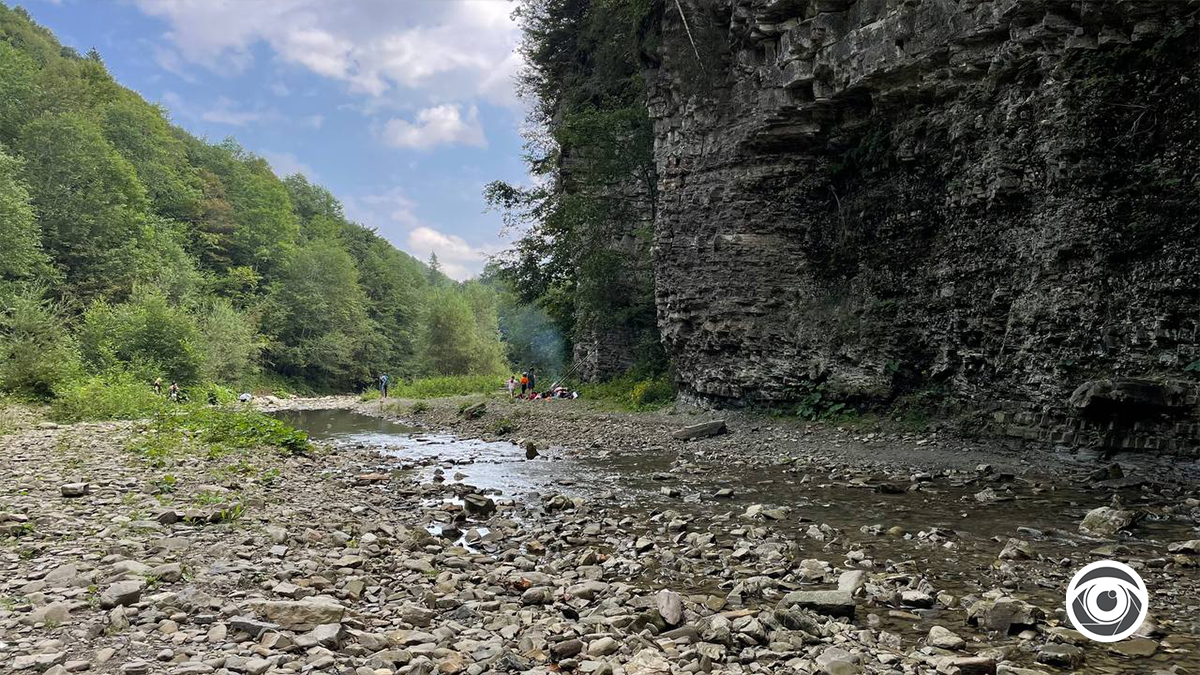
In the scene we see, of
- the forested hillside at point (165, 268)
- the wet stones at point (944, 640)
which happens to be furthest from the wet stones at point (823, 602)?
the forested hillside at point (165, 268)

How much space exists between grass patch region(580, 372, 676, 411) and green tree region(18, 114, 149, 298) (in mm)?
31155

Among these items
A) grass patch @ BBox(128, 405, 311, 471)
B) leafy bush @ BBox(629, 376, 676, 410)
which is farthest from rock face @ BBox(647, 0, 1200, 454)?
grass patch @ BBox(128, 405, 311, 471)

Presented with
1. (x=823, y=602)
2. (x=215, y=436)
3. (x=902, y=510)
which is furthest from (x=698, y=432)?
(x=823, y=602)

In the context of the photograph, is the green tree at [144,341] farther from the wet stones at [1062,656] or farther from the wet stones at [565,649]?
the wet stones at [1062,656]

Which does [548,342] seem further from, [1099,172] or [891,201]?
[1099,172]

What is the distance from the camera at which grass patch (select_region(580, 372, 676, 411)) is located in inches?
984

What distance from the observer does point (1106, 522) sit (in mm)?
7379

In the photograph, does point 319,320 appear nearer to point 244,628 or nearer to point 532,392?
point 532,392

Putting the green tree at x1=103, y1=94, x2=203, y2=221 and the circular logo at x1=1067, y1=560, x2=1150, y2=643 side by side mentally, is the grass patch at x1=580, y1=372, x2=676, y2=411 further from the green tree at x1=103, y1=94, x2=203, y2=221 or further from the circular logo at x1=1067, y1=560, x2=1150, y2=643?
the green tree at x1=103, y1=94, x2=203, y2=221

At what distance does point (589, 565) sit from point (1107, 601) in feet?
15.0

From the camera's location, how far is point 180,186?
2231 inches

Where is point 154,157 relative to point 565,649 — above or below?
above

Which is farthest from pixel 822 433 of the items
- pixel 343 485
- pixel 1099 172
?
pixel 343 485

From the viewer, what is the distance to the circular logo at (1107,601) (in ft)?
15.6
